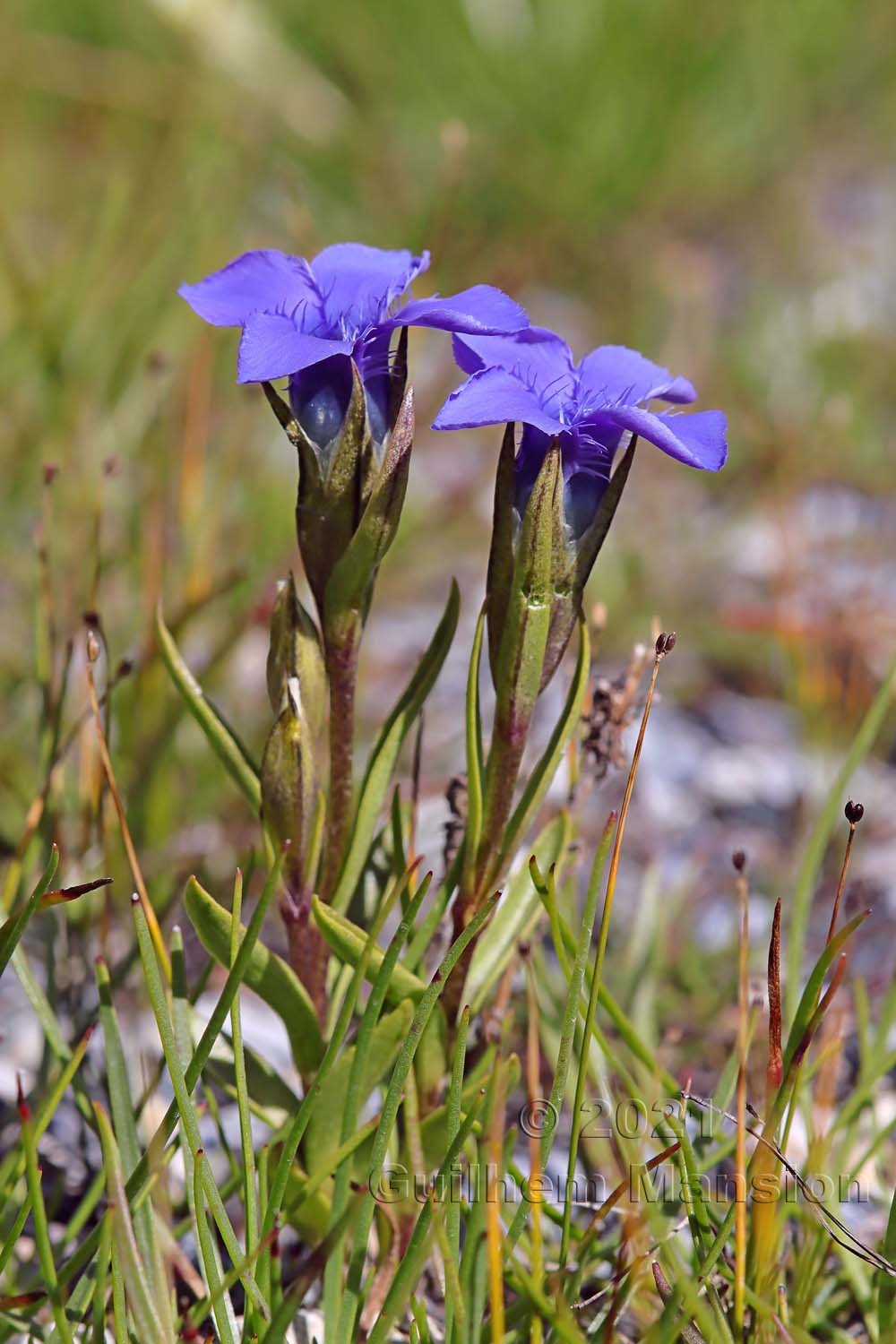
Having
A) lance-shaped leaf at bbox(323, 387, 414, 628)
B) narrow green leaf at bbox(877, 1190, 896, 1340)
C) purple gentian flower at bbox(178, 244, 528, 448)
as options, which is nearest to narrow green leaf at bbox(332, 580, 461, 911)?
lance-shaped leaf at bbox(323, 387, 414, 628)

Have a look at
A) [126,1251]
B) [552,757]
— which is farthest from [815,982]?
[126,1251]

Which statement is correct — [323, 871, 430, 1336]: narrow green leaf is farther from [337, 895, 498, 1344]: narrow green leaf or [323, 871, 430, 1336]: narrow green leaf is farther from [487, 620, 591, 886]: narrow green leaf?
[487, 620, 591, 886]: narrow green leaf

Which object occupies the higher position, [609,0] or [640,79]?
[609,0]

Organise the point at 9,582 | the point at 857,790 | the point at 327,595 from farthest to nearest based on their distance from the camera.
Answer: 1. the point at 9,582
2. the point at 857,790
3. the point at 327,595

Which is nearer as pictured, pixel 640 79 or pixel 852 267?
pixel 852 267

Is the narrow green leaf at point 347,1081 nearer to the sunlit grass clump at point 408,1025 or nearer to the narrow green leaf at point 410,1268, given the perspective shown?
the sunlit grass clump at point 408,1025

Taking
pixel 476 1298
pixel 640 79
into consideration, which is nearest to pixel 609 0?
pixel 640 79

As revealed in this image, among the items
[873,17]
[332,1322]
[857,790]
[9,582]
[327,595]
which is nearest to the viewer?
[332,1322]

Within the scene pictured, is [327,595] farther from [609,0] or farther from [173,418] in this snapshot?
[609,0]

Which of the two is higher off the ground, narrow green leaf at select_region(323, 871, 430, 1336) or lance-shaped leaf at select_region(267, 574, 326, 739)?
lance-shaped leaf at select_region(267, 574, 326, 739)
